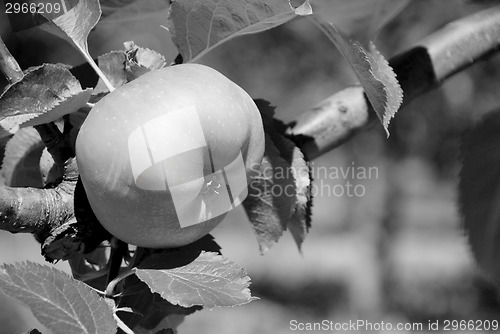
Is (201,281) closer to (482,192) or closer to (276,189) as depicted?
(276,189)

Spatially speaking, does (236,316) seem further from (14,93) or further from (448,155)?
(14,93)

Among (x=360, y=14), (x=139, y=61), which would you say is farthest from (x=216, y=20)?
(x=360, y=14)

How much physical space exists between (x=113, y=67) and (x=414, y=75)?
323 millimetres

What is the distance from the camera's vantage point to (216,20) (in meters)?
0.48

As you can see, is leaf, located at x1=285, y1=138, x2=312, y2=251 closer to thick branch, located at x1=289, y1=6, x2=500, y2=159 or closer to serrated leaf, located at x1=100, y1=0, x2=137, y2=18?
thick branch, located at x1=289, y1=6, x2=500, y2=159

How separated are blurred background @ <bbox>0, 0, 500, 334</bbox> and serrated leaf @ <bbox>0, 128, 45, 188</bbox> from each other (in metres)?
0.84

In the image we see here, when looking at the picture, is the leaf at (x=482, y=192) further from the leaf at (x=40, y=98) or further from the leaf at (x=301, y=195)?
the leaf at (x=40, y=98)

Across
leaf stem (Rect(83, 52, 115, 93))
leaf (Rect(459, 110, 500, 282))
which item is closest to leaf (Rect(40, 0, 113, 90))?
leaf stem (Rect(83, 52, 115, 93))

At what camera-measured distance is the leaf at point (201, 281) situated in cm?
41

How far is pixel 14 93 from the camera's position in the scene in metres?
0.41

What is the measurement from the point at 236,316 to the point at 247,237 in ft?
3.74

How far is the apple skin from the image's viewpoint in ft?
1.35

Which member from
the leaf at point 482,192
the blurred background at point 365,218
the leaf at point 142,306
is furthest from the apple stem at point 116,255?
the blurred background at point 365,218

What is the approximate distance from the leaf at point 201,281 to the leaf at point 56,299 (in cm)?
4
